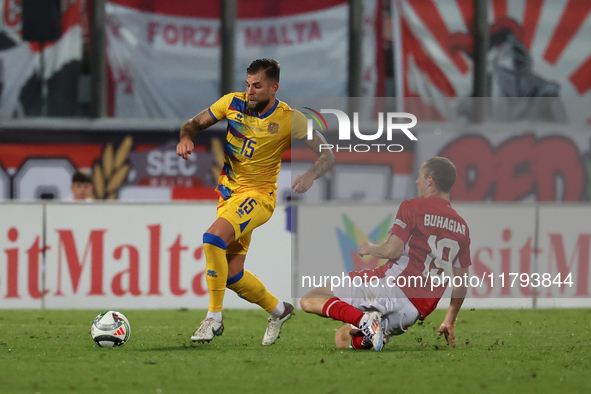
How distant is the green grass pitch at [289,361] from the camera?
4.53 metres

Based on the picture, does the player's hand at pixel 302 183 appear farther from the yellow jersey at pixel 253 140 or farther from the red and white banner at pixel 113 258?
the red and white banner at pixel 113 258

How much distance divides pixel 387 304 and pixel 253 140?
1.55 meters

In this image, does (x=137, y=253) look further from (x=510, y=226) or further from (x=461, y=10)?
(x=461, y=10)

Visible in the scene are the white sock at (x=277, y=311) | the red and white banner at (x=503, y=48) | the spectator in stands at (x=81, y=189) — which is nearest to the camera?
the white sock at (x=277, y=311)

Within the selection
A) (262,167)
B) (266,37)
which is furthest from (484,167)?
(262,167)

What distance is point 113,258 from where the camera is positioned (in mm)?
9133

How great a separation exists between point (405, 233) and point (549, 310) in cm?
420

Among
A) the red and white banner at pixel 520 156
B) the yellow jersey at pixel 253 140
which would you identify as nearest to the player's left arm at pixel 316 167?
the yellow jersey at pixel 253 140

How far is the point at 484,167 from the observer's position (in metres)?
13.6

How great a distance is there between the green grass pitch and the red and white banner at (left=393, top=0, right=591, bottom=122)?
25.6ft

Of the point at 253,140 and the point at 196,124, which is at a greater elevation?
the point at 196,124

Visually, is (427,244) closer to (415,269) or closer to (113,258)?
(415,269)
